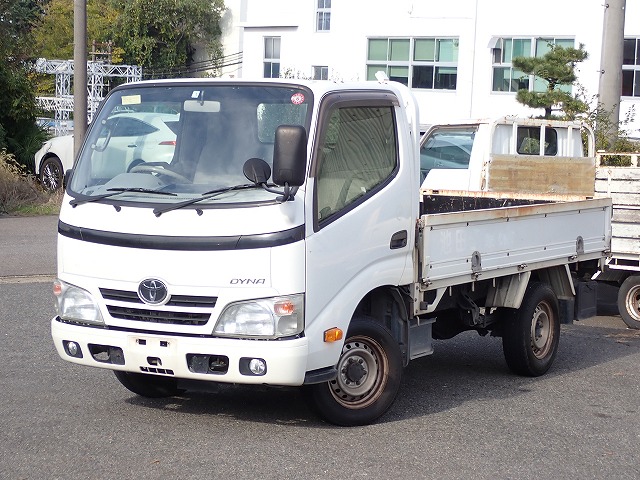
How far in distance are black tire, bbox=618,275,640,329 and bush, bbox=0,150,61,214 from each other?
10868 mm

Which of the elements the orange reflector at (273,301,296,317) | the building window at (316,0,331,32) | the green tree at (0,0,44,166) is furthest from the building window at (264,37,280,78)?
the orange reflector at (273,301,296,317)

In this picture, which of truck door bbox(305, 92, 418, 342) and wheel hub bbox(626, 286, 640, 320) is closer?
truck door bbox(305, 92, 418, 342)

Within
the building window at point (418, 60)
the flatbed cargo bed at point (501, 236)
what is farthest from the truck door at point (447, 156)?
the building window at point (418, 60)

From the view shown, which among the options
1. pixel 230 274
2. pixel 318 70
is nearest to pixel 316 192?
pixel 230 274

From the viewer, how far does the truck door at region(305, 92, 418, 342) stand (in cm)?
646

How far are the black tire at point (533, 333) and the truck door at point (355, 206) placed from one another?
6.06 ft

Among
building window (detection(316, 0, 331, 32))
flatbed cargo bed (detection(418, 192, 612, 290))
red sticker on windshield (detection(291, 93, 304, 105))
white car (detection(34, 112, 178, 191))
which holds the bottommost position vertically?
flatbed cargo bed (detection(418, 192, 612, 290))

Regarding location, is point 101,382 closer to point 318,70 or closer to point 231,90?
point 231,90

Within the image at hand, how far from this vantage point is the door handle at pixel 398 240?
700 cm

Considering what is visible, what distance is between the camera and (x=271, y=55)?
148ft

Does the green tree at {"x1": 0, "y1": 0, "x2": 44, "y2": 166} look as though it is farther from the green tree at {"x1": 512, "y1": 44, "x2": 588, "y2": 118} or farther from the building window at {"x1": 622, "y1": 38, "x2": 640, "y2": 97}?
the building window at {"x1": 622, "y1": 38, "x2": 640, "y2": 97}

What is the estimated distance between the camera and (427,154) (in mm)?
13242

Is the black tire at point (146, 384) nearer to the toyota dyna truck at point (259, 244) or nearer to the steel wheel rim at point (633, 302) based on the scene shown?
the toyota dyna truck at point (259, 244)

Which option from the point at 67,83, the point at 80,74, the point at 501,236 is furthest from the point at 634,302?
the point at 67,83
